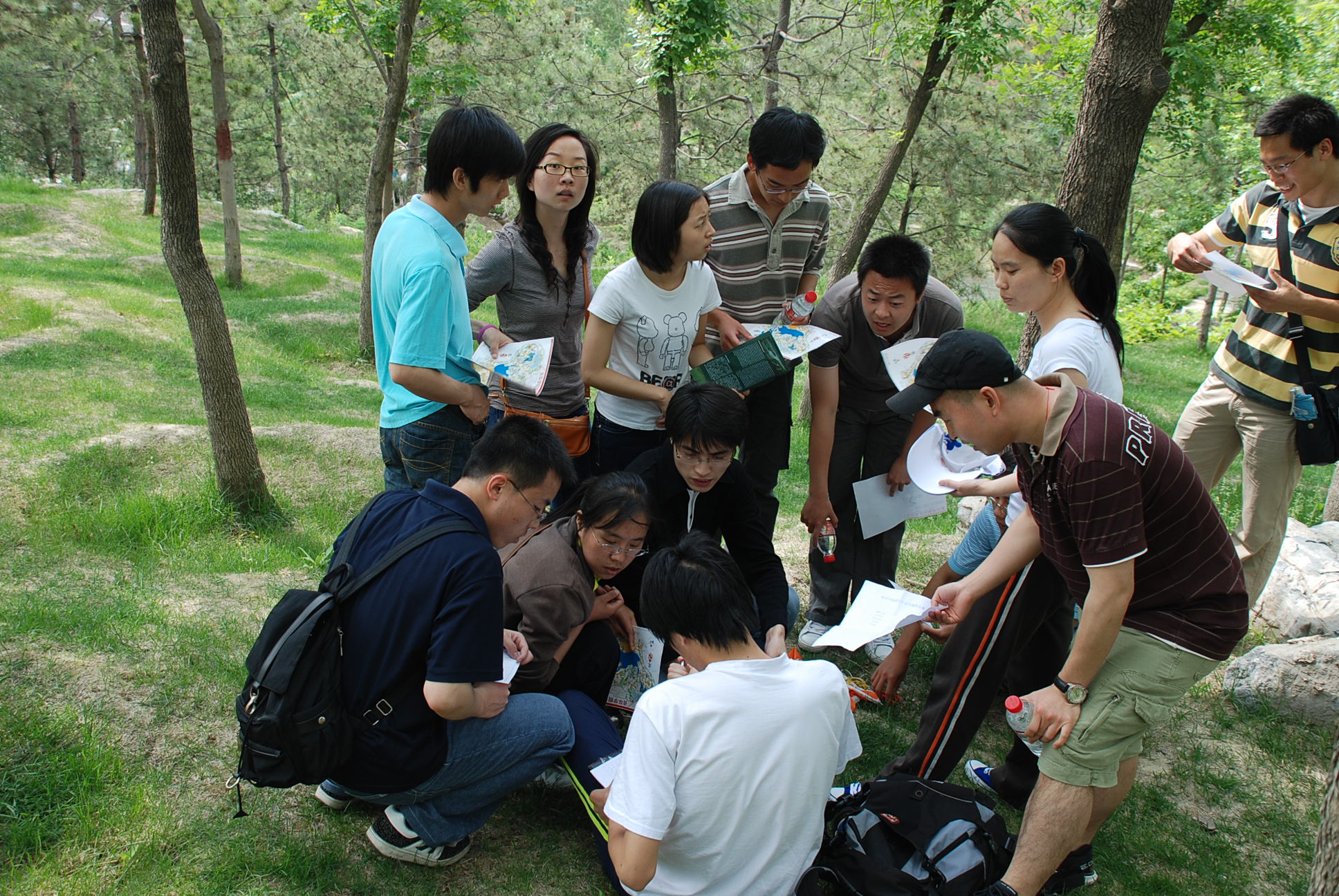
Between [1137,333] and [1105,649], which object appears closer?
[1105,649]

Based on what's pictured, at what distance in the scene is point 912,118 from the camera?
289 inches

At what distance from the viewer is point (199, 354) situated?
165 inches

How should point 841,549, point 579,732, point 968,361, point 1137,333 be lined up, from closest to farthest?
point 968,361
point 579,732
point 841,549
point 1137,333

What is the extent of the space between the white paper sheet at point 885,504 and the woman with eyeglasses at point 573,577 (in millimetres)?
1338

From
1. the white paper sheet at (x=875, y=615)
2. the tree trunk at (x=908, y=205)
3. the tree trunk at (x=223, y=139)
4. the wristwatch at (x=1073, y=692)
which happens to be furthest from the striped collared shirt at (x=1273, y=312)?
the tree trunk at (x=223, y=139)

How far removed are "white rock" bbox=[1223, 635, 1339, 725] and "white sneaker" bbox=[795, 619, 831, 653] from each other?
168 centimetres

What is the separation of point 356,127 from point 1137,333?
19.0 m

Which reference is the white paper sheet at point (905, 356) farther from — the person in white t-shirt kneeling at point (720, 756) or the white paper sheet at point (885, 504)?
the person in white t-shirt kneeling at point (720, 756)

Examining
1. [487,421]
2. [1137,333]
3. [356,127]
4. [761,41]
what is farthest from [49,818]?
[356,127]

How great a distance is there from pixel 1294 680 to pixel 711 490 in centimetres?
250

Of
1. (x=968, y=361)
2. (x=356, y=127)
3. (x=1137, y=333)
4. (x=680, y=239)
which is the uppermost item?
(x=356, y=127)

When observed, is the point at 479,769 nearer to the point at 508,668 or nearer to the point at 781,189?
the point at 508,668

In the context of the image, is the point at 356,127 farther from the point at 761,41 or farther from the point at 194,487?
the point at 194,487

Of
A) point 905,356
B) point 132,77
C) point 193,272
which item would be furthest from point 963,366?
point 132,77
